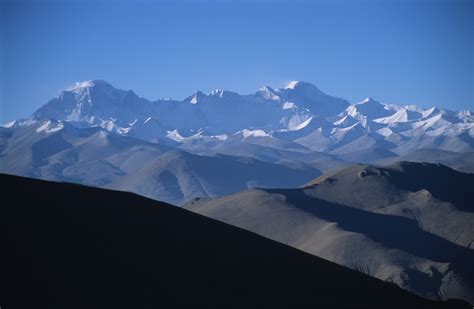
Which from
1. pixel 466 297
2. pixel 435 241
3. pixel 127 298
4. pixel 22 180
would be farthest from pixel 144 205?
pixel 435 241

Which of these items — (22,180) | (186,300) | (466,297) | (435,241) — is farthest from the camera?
(435,241)

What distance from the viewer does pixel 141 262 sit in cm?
5388

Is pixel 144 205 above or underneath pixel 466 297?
above

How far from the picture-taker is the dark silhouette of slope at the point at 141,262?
4728cm

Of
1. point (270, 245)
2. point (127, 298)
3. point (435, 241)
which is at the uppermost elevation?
point (127, 298)

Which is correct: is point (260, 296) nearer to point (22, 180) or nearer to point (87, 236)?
point (87, 236)

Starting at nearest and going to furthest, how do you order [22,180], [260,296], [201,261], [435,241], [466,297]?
1. [260,296]
2. [201,261]
3. [22,180]
4. [466,297]
5. [435,241]

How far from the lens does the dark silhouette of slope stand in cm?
4728

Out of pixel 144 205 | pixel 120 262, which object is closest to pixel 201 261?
pixel 120 262

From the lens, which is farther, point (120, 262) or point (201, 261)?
point (201, 261)

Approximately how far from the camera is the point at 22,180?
64.1 meters

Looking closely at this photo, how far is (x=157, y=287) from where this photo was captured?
50.8 meters

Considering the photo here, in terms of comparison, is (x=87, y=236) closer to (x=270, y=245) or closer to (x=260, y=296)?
(x=260, y=296)

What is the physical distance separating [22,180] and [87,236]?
12.0 metres
